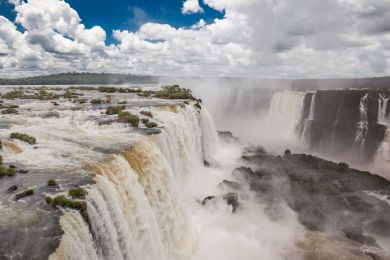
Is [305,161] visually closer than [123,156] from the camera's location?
No

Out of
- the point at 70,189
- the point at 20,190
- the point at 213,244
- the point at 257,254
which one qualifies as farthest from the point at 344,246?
the point at 20,190

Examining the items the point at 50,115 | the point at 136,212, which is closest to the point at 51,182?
the point at 136,212

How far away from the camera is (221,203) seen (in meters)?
29.7

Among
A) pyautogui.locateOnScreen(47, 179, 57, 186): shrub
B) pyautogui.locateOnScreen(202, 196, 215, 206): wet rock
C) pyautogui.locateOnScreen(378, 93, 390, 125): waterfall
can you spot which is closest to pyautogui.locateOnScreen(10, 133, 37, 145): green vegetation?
pyautogui.locateOnScreen(47, 179, 57, 186): shrub

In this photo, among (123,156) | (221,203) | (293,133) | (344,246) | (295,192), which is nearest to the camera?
(123,156)

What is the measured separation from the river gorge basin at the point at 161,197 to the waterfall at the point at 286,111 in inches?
968

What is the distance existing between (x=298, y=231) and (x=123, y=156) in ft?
52.6

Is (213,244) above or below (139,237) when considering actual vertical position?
below

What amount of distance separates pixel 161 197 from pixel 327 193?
2130cm

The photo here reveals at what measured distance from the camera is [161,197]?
22.0 meters

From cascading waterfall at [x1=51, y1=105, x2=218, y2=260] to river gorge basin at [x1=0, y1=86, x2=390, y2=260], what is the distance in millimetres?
61

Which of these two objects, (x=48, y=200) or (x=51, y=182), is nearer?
(x=48, y=200)

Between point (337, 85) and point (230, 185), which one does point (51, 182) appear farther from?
point (337, 85)

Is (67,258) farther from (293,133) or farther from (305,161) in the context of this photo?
(293,133)
